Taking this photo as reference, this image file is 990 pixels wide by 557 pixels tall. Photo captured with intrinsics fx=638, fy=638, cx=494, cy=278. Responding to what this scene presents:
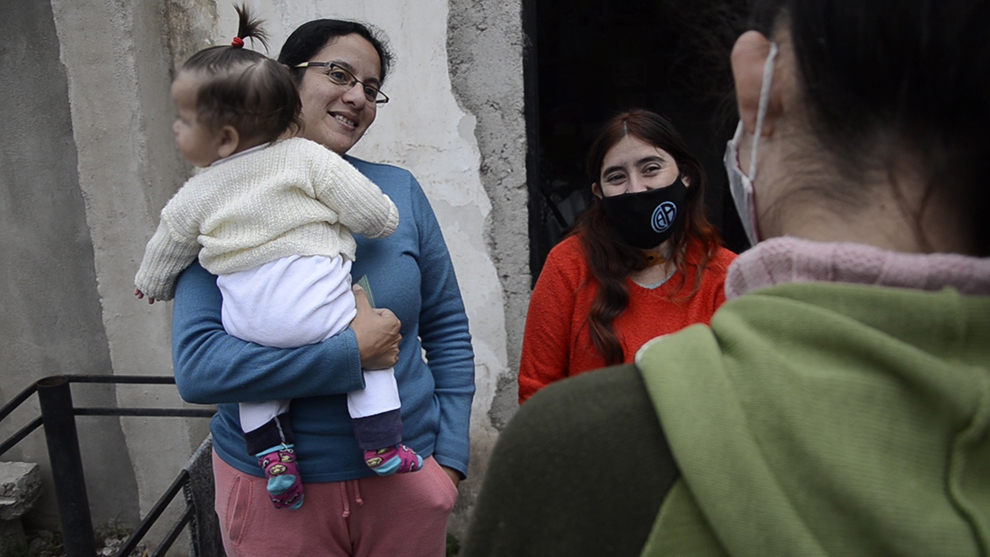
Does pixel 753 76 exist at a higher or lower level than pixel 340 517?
higher

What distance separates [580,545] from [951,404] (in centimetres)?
36

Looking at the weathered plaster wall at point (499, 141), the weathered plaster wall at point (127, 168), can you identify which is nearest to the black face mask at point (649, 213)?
the weathered plaster wall at point (499, 141)

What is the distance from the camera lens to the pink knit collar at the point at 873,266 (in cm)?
60

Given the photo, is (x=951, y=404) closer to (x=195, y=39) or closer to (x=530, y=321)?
(x=530, y=321)

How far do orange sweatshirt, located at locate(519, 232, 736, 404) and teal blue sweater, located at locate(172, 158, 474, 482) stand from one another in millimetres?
295

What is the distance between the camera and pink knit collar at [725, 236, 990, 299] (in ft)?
1.98

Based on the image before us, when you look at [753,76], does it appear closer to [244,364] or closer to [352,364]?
[352,364]

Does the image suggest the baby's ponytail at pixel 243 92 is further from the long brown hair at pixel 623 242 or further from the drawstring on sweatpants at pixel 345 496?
the long brown hair at pixel 623 242

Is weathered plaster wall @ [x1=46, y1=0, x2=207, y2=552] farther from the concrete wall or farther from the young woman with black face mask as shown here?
the young woman with black face mask

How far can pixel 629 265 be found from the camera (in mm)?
2051

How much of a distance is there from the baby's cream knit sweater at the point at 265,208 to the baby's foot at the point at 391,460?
470 millimetres

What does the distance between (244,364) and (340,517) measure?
0.45 meters

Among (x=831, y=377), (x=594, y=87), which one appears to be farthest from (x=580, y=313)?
(x=594, y=87)

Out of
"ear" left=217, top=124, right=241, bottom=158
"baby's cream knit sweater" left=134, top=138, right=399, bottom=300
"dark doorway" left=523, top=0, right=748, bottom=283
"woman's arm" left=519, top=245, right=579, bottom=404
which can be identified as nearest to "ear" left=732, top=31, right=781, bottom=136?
"baby's cream knit sweater" left=134, top=138, right=399, bottom=300
